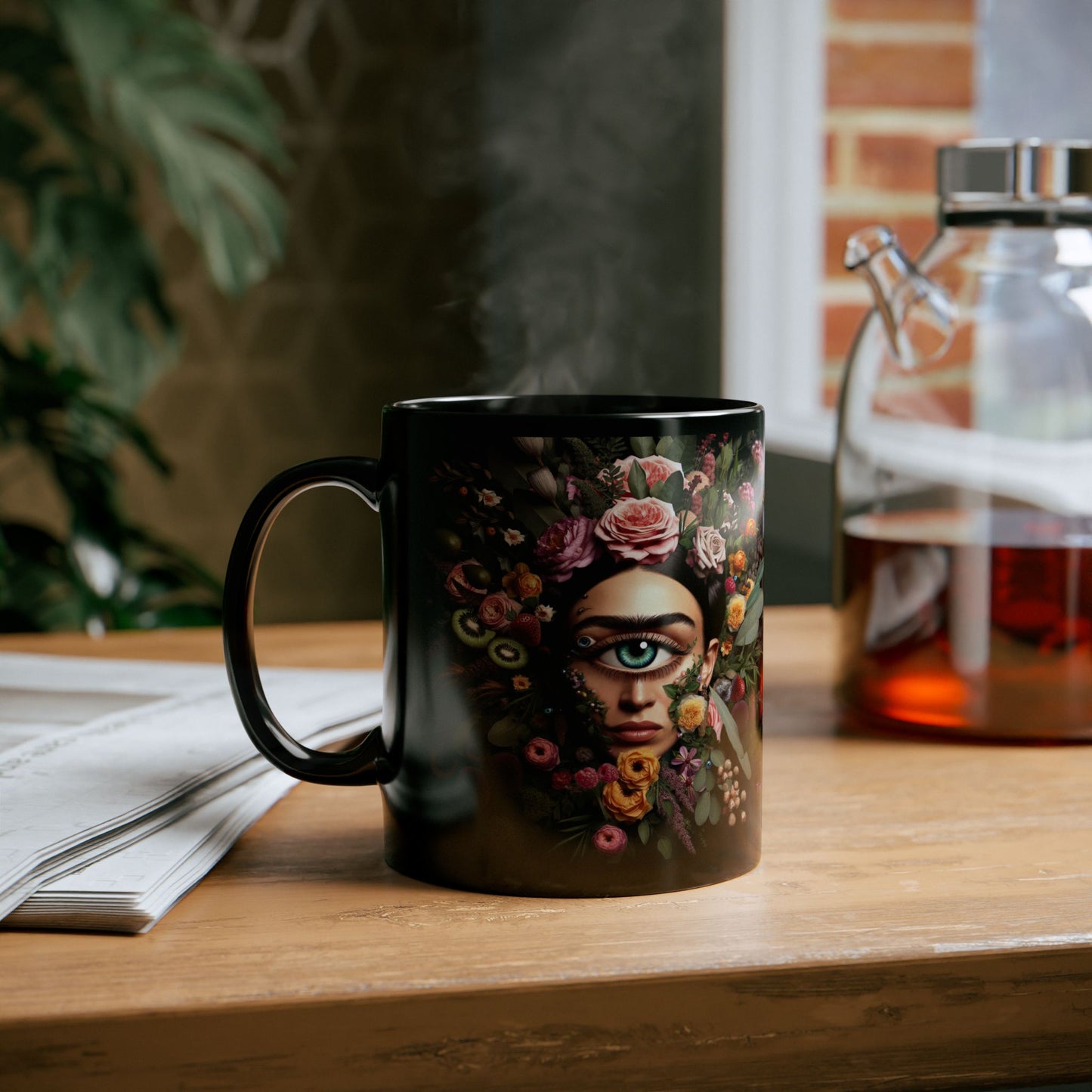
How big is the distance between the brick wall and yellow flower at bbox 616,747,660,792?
1127mm

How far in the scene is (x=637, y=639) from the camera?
1.32 ft

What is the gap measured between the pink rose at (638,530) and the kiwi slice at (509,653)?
41mm

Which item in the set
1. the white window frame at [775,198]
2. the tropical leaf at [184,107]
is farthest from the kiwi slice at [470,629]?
the tropical leaf at [184,107]

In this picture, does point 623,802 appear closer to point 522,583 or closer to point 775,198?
point 522,583

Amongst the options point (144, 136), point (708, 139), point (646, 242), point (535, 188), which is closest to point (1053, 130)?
point (708, 139)

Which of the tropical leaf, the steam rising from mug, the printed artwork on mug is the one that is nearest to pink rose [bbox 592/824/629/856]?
the printed artwork on mug

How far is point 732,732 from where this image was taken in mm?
426

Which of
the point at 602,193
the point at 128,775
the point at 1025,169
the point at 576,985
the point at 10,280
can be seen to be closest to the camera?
the point at 576,985

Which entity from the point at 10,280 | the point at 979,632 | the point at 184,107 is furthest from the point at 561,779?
the point at 184,107

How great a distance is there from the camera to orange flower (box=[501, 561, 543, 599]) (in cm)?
40

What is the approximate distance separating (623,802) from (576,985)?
0.07 meters

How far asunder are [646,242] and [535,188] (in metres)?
0.30

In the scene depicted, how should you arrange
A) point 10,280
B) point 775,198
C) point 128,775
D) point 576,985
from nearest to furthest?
point 576,985 < point 128,775 < point 10,280 < point 775,198

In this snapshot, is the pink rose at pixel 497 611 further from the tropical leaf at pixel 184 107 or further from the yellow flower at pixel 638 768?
the tropical leaf at pixel 184 107
